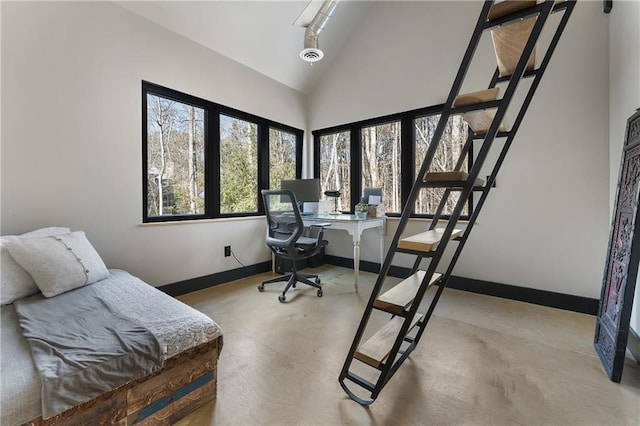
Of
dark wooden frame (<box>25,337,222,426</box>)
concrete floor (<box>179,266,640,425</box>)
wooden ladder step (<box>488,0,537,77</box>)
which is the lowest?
concrete floor (<box>179,266,640,425</box>)

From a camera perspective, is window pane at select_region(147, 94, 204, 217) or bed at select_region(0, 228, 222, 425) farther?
window pane at select_region(147, 94, 204, 217)

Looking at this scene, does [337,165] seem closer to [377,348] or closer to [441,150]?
[441,150]

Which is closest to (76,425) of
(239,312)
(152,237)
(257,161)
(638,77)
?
(239,312)

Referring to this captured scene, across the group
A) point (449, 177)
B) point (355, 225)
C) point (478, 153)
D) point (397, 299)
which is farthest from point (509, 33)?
point (355, 225)

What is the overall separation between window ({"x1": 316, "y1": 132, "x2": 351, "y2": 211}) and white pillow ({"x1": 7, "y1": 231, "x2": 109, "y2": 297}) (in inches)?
106

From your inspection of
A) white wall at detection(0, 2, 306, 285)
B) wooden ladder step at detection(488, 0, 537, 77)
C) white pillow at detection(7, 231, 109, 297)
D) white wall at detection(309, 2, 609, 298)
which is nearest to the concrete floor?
white wall at detection(309, 2, 609, 298)

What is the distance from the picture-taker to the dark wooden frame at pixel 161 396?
3.18 ft

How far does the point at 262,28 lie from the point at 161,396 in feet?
11.3

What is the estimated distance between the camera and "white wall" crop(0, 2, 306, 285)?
1856 mm

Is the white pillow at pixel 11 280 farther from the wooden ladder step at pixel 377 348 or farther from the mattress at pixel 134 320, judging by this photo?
the wooden ladder step at pixel 377 348

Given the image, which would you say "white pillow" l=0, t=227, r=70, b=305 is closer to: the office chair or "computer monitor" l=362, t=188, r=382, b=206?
the office chair

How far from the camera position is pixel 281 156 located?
3.90m

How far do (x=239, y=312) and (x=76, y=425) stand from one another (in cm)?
142

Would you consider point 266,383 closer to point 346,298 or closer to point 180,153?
point 346,298
